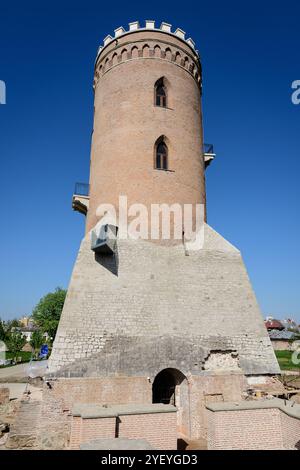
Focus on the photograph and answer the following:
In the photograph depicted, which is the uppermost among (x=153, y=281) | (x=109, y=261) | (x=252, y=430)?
(x=109, y=261)

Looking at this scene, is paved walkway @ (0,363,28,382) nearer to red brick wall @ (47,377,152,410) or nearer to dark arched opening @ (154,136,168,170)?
red brick wall @ (47,377,152,410)

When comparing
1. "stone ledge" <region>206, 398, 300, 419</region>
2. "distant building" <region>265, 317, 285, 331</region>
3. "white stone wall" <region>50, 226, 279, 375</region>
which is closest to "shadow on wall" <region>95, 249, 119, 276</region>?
"white stone wall" <region>50, 226, 279, 375</region>

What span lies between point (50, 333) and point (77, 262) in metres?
34.4

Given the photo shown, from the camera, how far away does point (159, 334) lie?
10.4 m

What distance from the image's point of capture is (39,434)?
27.2 feet

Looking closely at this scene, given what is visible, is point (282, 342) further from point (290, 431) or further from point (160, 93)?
point (290, 431)

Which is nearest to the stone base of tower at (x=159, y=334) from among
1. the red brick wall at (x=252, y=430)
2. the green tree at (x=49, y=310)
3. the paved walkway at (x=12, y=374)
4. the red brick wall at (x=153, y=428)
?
the red brick wall at (x=153, y=428)

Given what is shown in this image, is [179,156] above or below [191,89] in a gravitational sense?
below

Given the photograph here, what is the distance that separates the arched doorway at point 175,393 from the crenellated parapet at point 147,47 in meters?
13.1

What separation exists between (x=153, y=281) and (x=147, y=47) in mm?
10601

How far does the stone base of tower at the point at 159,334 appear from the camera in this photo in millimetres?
9266

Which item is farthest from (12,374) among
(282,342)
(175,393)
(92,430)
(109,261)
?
(282,342)
